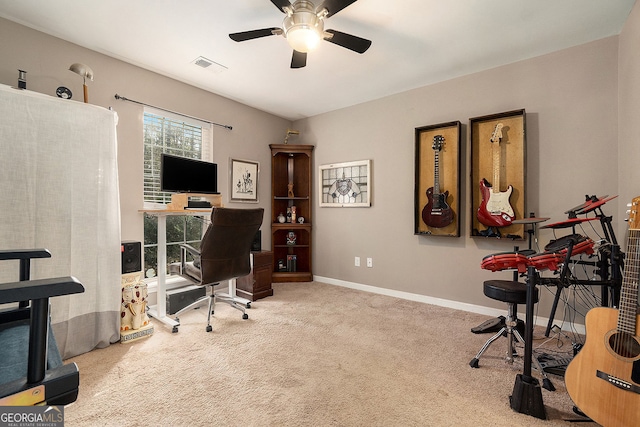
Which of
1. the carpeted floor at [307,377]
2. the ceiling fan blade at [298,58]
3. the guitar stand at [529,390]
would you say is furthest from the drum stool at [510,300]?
the ceiling fan blade at [298,58]

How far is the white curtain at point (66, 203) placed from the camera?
1.86 meters

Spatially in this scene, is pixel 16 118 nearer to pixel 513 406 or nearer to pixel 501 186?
pixel 513 406

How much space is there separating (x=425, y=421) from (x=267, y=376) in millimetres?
971

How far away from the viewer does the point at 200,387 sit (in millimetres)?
1737

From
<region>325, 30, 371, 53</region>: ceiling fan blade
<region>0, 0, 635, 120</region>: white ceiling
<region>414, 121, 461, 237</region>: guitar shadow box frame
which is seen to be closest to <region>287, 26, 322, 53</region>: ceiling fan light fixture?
<region>325, 30, 371, 53</region>: ceiling fan blade

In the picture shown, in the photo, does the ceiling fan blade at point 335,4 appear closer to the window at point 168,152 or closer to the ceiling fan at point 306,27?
A: the ceiling fan at point 306,27

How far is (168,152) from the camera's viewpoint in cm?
329

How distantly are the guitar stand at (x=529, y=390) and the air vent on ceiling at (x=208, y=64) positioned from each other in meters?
3.19

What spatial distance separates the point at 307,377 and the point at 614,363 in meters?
1.59

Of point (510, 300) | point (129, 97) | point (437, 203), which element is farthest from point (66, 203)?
point (437, 203)

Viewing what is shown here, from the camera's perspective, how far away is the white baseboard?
8.61ft

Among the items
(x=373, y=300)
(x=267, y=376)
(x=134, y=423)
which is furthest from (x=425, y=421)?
(x=373, y=300)

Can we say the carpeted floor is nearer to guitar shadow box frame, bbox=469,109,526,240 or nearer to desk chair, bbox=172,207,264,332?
desk chair, bbox=172,207,264,332

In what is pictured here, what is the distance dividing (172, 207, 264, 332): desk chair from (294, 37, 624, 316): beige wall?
1.68 metres
